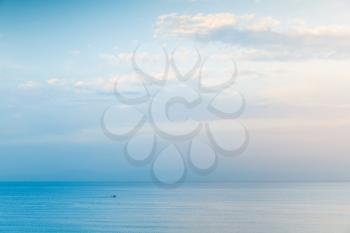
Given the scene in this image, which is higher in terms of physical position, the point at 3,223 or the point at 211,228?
the point at 3,223

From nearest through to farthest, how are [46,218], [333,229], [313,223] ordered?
1. [333,229]
2. [313,223]
3. [46,218]

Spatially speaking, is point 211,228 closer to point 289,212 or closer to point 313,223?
point 313,223

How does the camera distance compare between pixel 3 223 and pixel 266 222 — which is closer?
pixel 266 222

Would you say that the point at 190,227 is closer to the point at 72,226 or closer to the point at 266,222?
the point at 266,222

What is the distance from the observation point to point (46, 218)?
7562 centimetres

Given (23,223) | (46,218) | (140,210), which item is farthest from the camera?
(140,210)

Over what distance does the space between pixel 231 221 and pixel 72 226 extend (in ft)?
65.5

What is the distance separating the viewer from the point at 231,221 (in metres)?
65.0

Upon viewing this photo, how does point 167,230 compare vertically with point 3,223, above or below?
below

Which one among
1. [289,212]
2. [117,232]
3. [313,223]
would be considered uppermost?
[289,212]

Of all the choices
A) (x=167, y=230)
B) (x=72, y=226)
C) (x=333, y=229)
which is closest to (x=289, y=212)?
(x=333, y=229)

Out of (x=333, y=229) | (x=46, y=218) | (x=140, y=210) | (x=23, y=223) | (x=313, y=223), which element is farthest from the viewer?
(x=140, y=210)

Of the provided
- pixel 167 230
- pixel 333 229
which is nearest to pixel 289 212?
pixel 333 229

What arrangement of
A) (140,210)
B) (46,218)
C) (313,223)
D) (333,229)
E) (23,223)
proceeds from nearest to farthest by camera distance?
(333,229)
(313,223)
(23,223)
(46,218)
(140,210)
